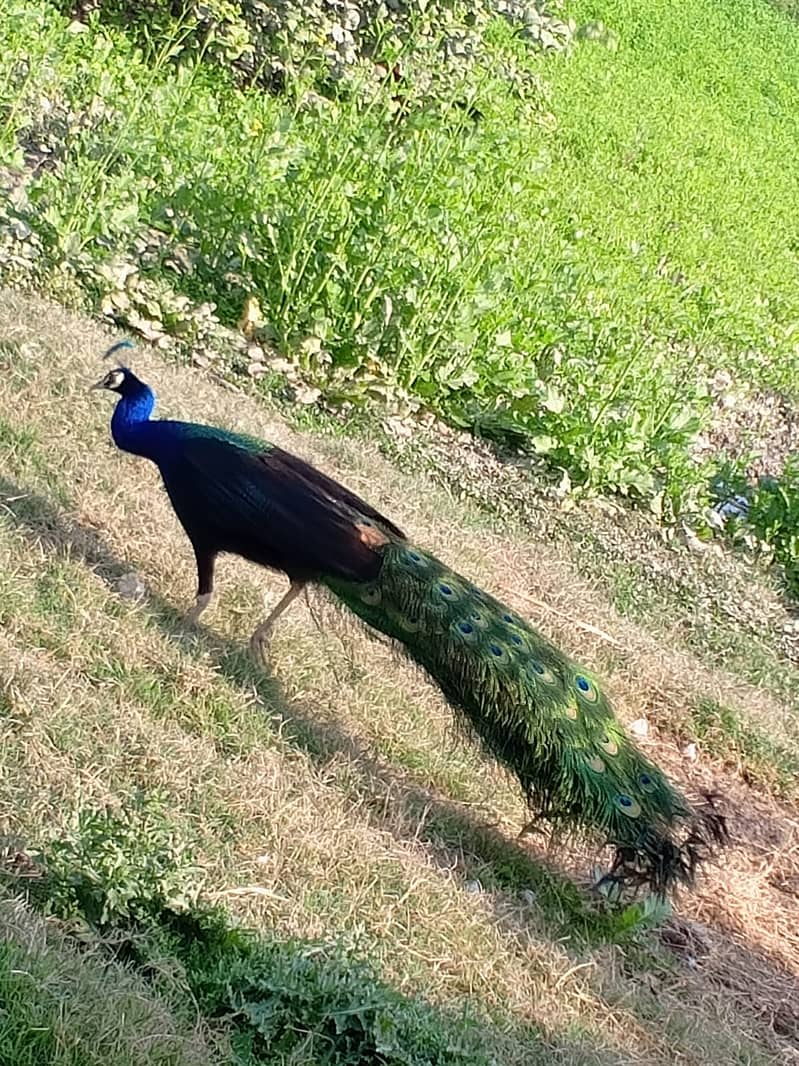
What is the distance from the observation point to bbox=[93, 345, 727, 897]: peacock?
163 inches

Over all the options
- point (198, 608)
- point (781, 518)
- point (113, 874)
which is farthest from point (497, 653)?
point (781, 518)

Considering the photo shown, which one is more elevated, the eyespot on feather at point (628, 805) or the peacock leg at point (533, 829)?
the eyespot on feather at point (628, 805)

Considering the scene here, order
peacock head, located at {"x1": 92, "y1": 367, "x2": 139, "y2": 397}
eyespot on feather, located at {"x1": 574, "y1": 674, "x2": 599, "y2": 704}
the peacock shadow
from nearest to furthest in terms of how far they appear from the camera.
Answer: the peacock shadow < eyespot on feather, located at {"x1": 574, "y1": 674, "x2": 599, "y2": 704} < peacock head, located at {"x1": 92, "y1": 367, "x2": 139, "y2": 397}

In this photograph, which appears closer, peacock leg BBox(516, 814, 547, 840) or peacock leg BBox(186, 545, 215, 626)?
peacock leg BBox(516, 814, 547, 840)

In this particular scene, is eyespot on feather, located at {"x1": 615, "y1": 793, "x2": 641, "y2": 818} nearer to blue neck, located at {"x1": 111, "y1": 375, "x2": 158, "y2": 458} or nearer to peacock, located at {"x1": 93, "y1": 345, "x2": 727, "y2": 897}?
peacock, located at {"x1": 93, "y1": 345, "x2": 727, "y2": 897}

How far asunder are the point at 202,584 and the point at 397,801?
0.93m

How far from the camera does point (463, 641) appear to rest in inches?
166

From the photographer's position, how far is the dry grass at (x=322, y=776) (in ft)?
11.3

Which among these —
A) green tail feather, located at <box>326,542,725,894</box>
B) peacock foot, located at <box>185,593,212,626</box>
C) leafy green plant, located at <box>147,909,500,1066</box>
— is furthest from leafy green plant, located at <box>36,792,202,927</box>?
peacock foot, located at <box>185,593,212,626</box>

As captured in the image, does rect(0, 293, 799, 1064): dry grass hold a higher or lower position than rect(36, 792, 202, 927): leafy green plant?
lower

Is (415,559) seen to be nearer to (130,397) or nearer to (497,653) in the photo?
(497,653)

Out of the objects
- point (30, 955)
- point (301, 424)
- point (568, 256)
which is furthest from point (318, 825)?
point (568, 256)

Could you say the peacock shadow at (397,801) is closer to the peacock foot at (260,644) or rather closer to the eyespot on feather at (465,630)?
the peacock foot at (260,644)

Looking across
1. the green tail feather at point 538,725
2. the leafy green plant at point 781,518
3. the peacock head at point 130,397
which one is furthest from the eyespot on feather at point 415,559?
the leafy green plant at point 781,518
